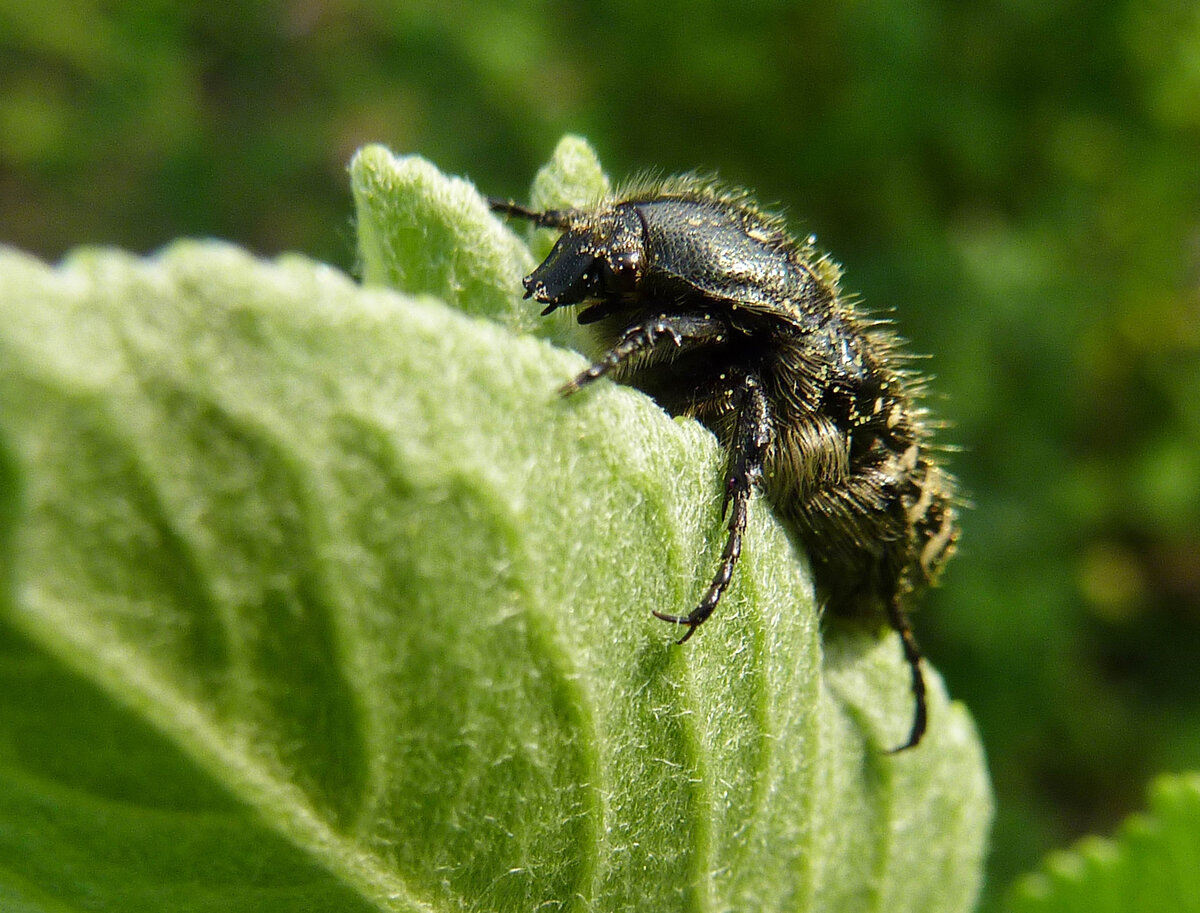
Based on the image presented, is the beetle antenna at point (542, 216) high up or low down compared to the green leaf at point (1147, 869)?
up

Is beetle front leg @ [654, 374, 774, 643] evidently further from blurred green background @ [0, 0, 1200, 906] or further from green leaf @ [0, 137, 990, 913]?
blurred green background @ [0, 0, 1200, 906]

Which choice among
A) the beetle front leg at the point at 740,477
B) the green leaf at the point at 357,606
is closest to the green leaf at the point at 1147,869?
the green leaf at the point at 357,606

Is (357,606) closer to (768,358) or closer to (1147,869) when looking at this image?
(768,358)

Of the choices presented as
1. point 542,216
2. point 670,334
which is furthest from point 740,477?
point 542,216

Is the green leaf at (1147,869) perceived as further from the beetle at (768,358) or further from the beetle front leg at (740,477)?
the beetle front leg at (740,477)

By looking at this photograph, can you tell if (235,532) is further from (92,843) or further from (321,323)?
(92,843)
